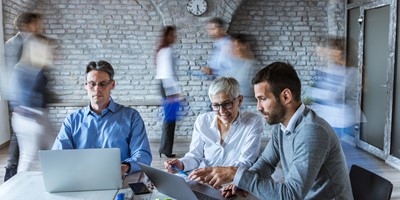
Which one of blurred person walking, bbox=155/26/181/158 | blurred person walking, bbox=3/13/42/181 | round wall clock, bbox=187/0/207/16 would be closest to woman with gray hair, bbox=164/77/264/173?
blurred person walking, bbox=3/13/42/181

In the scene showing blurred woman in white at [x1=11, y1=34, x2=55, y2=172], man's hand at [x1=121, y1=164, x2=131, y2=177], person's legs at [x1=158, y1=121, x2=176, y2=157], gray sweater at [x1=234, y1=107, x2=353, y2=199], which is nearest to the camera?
gray sweater at [x1=234, y1=107, x2=353, y2=199]

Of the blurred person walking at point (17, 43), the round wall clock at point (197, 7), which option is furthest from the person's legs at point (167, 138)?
the blurred person walking at point (17, 43)

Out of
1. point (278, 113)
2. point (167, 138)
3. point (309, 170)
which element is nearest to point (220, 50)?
point (167, 138)

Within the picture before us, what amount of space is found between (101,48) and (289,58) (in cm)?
292

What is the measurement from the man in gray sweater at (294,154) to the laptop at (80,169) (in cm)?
36

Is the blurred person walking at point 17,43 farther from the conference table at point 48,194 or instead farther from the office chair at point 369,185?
the office chair at point 369,185

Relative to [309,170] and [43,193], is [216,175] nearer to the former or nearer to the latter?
[309,170]

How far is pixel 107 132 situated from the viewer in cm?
227

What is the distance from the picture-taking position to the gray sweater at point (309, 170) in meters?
1.41

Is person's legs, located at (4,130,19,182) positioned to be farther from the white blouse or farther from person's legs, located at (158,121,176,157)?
the white blouse

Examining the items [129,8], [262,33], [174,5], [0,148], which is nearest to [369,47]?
[262,33]

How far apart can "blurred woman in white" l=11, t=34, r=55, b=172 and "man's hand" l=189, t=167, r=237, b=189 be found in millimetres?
2075

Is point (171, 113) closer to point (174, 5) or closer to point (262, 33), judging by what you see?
point (174, 5)

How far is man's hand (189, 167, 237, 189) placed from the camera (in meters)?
1.58
